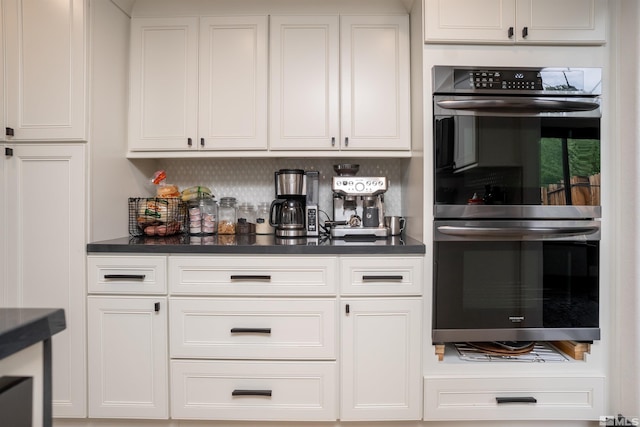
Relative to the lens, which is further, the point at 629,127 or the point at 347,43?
the point at 347,43

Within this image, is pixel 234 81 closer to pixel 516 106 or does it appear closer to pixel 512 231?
pixel 516 106

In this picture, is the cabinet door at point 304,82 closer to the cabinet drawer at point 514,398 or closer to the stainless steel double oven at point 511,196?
the stainless steel double oven at point 511,196

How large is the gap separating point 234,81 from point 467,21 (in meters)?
1.23

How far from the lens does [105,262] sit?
1.74 metres

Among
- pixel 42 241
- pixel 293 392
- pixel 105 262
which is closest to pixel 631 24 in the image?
pixel 293 392

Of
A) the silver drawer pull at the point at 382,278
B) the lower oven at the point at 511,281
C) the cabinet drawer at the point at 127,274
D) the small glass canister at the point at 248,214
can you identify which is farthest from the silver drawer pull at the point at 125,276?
the lower oven at the point at 511,281

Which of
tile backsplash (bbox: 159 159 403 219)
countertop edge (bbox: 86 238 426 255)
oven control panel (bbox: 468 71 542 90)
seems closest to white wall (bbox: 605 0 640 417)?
oven control panel (bbox: 468 71 542 90)

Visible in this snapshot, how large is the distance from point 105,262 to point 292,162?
1.18m

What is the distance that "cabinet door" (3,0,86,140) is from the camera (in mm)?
1771

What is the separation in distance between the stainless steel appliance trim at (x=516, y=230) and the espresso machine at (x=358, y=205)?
372mm

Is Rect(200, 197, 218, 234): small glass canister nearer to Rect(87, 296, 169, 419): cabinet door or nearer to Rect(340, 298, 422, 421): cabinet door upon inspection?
Rect(87, 296, 169, 419): cabinet door

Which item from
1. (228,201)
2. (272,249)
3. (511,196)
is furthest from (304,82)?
(511,196)

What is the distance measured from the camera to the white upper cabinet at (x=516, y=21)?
1.77 meters

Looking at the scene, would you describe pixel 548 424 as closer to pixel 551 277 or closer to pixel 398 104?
pixel 551 277
